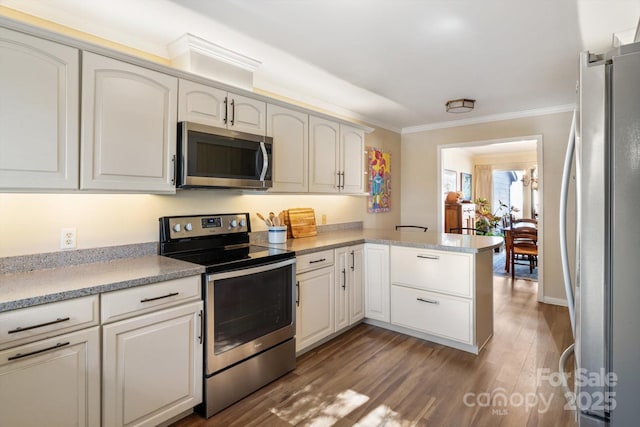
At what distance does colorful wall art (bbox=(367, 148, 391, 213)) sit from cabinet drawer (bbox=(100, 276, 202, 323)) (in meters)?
3.05

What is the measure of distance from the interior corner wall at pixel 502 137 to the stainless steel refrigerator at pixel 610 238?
352 cm

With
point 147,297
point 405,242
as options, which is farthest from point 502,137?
point 147,297

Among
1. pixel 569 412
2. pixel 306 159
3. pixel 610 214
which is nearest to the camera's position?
pixel 610 214

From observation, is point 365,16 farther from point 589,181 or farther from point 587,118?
point 589,181

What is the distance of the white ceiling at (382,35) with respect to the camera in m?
1.99

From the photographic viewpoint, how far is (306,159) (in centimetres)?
311

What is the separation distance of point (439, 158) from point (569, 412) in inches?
140

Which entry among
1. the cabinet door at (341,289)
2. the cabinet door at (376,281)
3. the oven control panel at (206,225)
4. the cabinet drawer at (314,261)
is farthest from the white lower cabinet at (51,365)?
the cabinet door at (376,281)

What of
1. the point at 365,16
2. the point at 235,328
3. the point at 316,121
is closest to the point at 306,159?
the point at 316,121

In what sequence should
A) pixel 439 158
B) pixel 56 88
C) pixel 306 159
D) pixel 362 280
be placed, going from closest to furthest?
pixel 56 88
pixel 306 159
pixel 362 280
pixel 439 158

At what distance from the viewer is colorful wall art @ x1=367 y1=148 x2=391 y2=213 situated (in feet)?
15.0

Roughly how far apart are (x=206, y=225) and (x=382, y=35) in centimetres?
188

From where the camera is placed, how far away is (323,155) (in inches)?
130

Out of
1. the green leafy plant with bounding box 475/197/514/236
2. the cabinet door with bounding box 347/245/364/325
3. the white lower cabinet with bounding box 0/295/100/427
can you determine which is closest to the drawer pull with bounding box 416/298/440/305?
the cabinet door with bounding box 347/245/364/325
